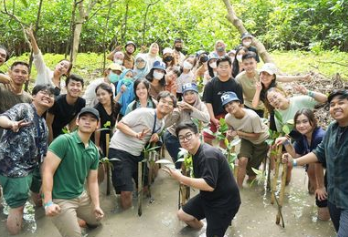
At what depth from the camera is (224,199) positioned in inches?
143

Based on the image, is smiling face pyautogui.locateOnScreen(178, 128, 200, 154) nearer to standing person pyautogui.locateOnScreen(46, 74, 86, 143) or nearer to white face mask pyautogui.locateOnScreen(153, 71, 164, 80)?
standing person pyautogui.locateOnScreen(46, 74, 86, 143)

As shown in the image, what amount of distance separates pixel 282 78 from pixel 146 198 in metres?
3.25

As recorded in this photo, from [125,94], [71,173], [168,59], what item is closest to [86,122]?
[71,173]

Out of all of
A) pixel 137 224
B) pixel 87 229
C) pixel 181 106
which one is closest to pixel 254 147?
pixel 181 106

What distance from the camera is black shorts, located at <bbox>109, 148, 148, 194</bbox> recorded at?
182 inches

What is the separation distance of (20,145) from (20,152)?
0.26ft

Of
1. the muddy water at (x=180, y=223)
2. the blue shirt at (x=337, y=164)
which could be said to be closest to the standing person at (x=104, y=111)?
the muddy water at (x=180, y=223)

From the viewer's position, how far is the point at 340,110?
3242 millimetres

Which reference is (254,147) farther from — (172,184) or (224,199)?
(224,199)

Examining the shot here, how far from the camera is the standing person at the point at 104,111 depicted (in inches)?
198

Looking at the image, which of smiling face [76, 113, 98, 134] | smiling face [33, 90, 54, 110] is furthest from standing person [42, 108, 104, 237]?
smiling face [33, 90, 54, 110]

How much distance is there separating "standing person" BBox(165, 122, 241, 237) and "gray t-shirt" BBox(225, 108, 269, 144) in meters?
1.41

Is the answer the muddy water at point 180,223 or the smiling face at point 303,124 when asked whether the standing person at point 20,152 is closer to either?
the muddy water at point 180,223

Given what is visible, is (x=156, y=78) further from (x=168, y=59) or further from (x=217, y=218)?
(x=217, y=218)
